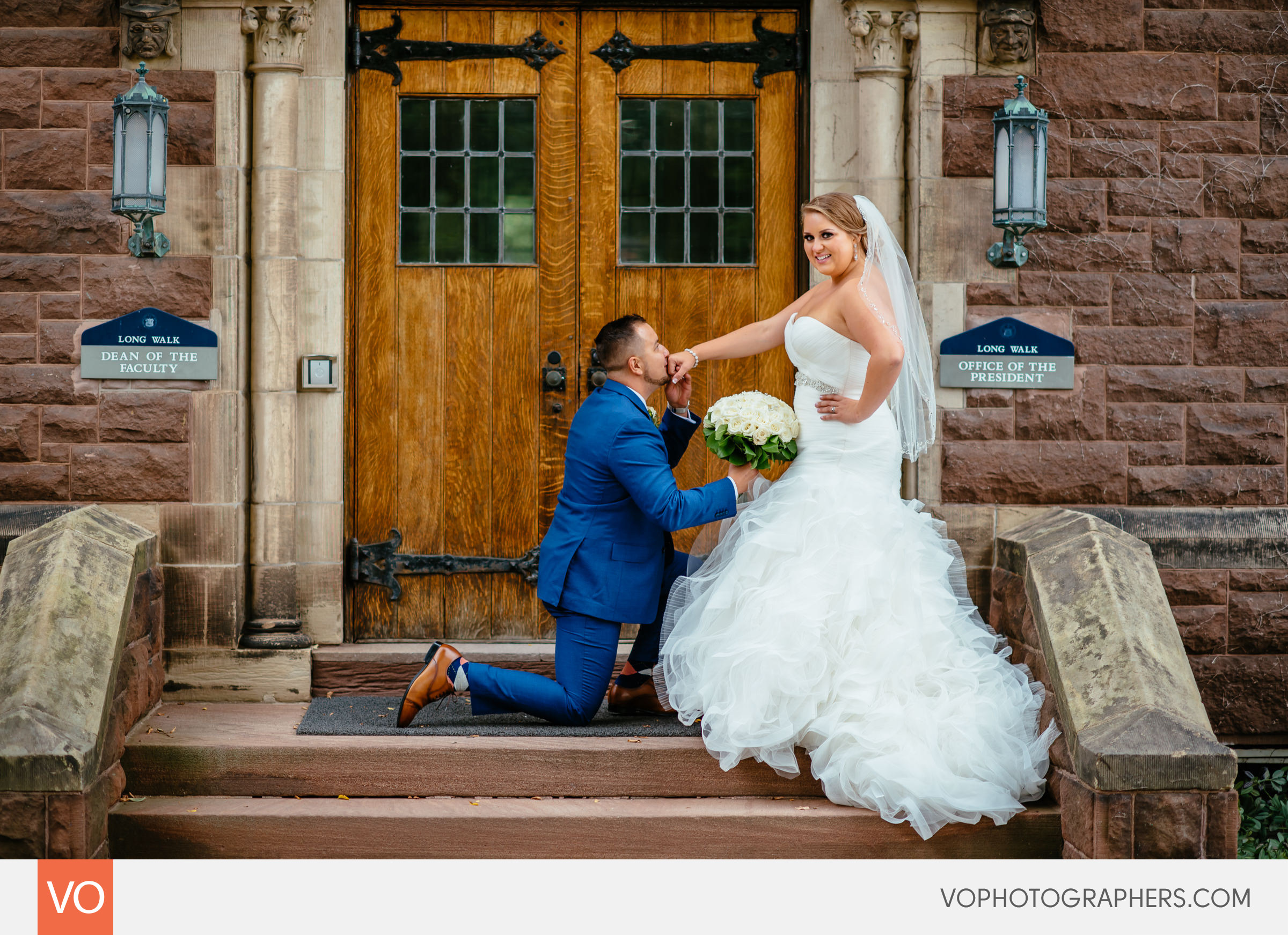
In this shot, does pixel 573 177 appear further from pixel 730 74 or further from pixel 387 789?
pixel 387 789

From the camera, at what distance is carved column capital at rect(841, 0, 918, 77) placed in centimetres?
471

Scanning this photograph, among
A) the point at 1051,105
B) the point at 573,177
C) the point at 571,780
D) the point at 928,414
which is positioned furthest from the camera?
the point at 573,177

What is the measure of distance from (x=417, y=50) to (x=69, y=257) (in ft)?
5.42

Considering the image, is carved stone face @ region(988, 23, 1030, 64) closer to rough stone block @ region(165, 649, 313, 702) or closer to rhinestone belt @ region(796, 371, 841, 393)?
rhinestone belt @ region(796, 371, 841, 393)

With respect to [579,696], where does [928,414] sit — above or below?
above

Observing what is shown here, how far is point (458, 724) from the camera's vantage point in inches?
163

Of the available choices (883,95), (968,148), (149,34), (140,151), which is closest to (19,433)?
(140,151)

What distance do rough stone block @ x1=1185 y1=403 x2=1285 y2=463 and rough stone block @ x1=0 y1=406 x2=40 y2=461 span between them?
4623 millimetres

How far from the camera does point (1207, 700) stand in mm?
4691

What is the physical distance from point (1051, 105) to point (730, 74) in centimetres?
133

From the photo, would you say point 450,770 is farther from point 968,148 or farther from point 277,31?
point 968,148

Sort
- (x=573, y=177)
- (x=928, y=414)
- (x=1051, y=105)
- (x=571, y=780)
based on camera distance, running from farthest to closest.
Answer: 1. (x=573, y=177)
2. (x=1051, y=105)
3. (x=928, y=414)
4. (x=571, y=780)

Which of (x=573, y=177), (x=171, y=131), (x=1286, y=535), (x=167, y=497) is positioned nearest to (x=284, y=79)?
(x=171, y=131)

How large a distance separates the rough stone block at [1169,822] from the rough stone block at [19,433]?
420 cm
